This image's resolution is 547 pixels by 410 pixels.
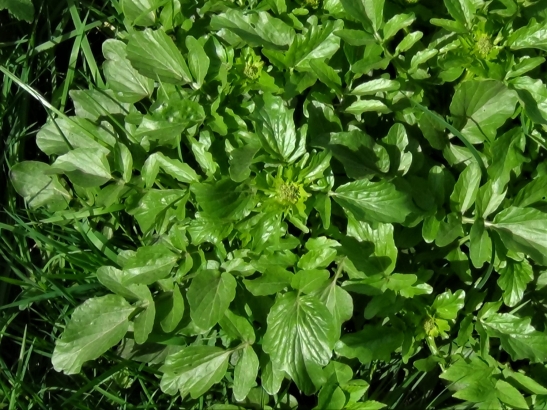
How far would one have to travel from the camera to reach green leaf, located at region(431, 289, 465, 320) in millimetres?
1671

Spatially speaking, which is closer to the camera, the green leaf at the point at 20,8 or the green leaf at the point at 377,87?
the green leaf at the point at 377,87

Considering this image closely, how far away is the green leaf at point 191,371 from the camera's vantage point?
1.72 metres

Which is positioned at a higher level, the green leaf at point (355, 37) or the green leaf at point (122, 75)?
the green leaf at point (355, 37)

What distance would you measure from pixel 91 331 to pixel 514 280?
108 centimetres

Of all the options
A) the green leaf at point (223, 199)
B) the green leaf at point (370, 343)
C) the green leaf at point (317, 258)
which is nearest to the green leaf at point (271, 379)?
the green leaf at point (370, 343)

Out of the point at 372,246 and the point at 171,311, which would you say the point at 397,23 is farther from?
the point at 171,311

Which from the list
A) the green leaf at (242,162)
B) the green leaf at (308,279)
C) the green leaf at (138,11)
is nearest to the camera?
the green leaf at (242,162)

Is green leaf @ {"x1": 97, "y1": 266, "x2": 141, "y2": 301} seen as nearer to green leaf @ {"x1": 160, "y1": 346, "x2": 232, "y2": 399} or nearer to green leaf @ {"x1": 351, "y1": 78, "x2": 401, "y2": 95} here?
green leaf @ {"x1": 160, "y1": 346, "x2": 232, "y2": 399}

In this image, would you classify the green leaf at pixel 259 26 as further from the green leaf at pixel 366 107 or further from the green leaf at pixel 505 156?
the green leaf at pixel 505 156

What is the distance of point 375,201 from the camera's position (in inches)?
59.6

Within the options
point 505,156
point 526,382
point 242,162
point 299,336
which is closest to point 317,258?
point 299,336

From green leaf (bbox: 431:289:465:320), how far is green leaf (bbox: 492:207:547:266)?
0.59 ft

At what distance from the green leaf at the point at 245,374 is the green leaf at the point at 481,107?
79cm

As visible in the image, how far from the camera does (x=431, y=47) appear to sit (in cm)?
178
